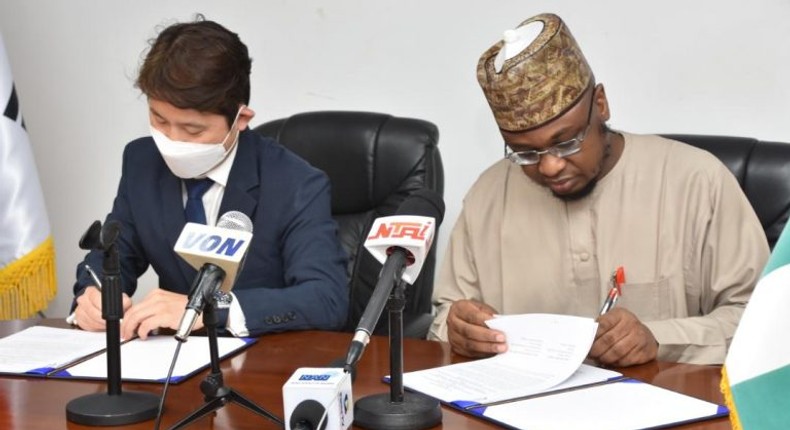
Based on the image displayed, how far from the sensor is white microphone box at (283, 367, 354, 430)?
4.76ft

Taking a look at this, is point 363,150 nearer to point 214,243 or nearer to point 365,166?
point 365,166

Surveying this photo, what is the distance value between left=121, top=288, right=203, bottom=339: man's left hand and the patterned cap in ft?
2.52

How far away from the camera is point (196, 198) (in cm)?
257

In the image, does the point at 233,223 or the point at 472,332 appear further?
the point at 472,332

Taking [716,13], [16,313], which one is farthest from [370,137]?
[16,313]

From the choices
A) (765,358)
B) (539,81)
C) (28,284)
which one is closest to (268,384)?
(539,81)

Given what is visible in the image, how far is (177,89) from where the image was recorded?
237 cm

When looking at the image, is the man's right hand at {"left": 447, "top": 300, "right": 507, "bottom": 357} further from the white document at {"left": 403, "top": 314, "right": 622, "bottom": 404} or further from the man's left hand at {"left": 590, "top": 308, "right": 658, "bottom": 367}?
the man's left hand at {"left": 590, "top": 308, "right": 658, "bottom": 367}

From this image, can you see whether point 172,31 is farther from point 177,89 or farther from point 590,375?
point 590,375

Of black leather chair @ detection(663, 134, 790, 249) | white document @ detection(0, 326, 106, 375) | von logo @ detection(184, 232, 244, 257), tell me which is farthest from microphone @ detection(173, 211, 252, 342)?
black leather chair @ detection(663, 134, 790, 249)

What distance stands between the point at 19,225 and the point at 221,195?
1223 mm

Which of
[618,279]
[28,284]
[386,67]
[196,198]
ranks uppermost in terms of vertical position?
[386,67]

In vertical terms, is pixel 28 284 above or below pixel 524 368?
below

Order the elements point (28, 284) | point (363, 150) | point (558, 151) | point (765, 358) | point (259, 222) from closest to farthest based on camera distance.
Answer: point (765, 358)
point (558, 151)
point (259, 222)
point (363, 150)
point (28, 284)
